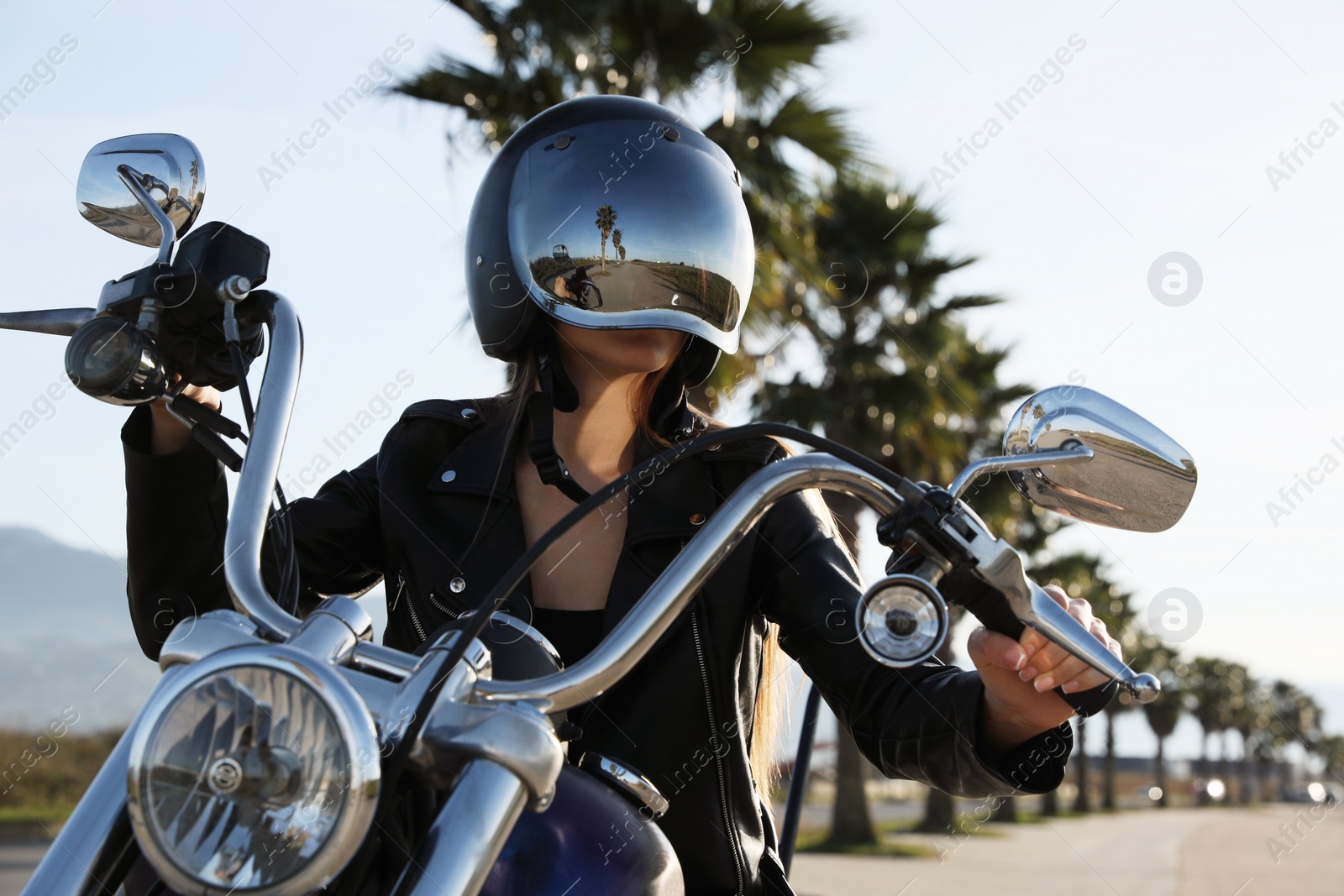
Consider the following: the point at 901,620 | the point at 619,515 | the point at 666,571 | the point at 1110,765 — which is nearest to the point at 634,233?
the point at 619,515

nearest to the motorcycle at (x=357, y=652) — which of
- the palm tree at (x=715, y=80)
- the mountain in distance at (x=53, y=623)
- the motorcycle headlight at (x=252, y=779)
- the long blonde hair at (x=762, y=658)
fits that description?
the motorcycle headlight at (x=252, y=779)

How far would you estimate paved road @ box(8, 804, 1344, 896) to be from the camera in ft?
40.1

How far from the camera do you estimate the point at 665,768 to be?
68.0 inches

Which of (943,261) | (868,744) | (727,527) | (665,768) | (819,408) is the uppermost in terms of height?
(943,261)

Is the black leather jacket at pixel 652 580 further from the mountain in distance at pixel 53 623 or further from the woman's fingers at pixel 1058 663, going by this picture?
the mountain in distance at pixel 53 623

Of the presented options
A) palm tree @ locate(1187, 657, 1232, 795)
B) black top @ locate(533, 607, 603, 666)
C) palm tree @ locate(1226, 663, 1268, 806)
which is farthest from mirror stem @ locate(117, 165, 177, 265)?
palm tree @ locate(1226, 663, 1268, 806)

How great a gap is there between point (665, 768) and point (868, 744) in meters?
0.31

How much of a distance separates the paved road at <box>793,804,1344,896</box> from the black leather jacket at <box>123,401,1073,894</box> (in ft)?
32.4

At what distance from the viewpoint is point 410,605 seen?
1.90 metres

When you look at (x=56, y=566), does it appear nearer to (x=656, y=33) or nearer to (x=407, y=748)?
(x=656, y=33)

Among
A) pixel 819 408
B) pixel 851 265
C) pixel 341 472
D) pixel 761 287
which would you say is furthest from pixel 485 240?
pixel 851 265

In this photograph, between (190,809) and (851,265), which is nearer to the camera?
(190,809)

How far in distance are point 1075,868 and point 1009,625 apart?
17.1 m

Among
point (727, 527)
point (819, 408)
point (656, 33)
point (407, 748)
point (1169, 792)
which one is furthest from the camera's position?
point (1169, 792)
